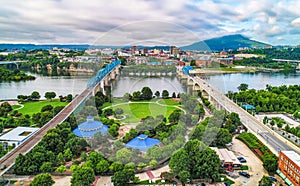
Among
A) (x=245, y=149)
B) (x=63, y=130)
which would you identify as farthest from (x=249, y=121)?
(x=63, y=130)

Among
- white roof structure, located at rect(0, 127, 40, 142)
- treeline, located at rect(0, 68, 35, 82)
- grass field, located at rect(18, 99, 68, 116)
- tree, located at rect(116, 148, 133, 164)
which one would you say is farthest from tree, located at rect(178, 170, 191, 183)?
treeline, located at rect(0, 68, 35, 82)

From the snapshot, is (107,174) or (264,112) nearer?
(107,174)

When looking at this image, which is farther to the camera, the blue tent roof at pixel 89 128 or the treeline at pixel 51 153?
the blue tent roof at pixel 89 128

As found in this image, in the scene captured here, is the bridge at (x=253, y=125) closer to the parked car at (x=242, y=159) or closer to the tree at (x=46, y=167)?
the parked car at (x=242, y=159)

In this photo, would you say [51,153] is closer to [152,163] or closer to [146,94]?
[152,163]

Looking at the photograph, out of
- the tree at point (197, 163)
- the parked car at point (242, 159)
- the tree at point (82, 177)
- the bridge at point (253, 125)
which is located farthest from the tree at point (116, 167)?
the bridge at point (253, 125)

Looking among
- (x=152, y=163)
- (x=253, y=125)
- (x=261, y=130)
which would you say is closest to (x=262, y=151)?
(x=261, y=130)

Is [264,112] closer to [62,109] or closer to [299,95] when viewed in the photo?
→ [299,95]
